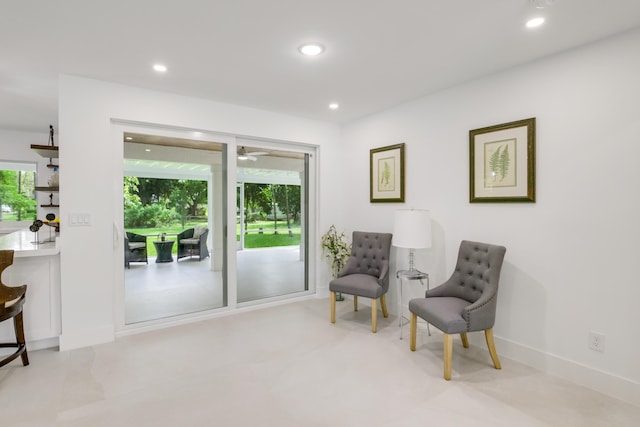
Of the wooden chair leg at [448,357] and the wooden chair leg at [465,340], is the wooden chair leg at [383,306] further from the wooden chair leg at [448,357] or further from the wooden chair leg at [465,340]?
the wooden chair leg at [448,357]

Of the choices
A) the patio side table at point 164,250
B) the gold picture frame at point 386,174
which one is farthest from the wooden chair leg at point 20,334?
the gold picture frame at point 386,174

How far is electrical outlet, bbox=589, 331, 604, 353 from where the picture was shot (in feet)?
7.89

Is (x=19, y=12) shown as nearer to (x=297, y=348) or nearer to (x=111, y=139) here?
(x=111, y=139)

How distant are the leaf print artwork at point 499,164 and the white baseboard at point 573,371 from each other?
144 cm

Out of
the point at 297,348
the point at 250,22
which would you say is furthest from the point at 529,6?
the point at 297,348

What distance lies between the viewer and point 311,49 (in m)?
2.56

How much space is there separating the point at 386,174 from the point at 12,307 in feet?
12.6

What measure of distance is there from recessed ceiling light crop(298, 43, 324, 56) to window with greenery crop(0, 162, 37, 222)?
6003 millimetres

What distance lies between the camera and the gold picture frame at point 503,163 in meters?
2.78

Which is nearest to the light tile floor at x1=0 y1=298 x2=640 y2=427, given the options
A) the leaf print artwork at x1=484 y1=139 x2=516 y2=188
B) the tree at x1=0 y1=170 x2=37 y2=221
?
the leaf print artwork at x1=484 y1=139 x2=516 y2=188

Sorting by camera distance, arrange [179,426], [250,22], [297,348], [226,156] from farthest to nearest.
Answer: [226,156], [297,348], [250,22], [179,426]

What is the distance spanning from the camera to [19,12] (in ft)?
6.75

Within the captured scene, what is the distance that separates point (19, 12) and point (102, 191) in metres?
1.59

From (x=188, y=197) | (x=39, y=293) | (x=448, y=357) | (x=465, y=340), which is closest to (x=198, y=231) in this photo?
(x=188, y=197)
